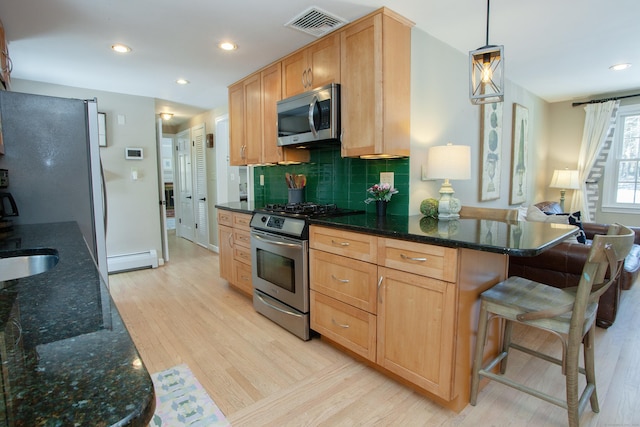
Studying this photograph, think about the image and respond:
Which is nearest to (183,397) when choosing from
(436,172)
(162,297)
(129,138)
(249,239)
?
(249,239)

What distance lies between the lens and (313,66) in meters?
2.73

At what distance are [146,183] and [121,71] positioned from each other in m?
1.55

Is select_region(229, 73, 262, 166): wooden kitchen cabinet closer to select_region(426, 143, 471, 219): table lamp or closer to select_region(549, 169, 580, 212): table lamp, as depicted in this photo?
select_region(426, 143, 471, 219): table lamp

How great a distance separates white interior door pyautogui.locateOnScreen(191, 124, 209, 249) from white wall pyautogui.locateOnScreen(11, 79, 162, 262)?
3.13 ft

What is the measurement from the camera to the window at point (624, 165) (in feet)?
14.8

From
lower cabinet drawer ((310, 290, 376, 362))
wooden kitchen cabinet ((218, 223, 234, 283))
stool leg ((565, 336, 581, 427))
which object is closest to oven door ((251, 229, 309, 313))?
lower cabinet drawer ((310, 290, 376, 362))

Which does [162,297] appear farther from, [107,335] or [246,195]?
[107,335]

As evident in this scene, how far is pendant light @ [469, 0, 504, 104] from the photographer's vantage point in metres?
1.74

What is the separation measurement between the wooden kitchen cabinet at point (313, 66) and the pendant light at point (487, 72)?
3.35 ft

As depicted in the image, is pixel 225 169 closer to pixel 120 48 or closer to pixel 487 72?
pixel 120 48

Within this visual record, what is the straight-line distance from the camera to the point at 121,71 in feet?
11.1

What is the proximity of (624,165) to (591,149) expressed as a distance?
453 mm

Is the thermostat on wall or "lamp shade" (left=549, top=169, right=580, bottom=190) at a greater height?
the thermostat on wall

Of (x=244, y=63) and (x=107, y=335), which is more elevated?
(x=244, y=63)
